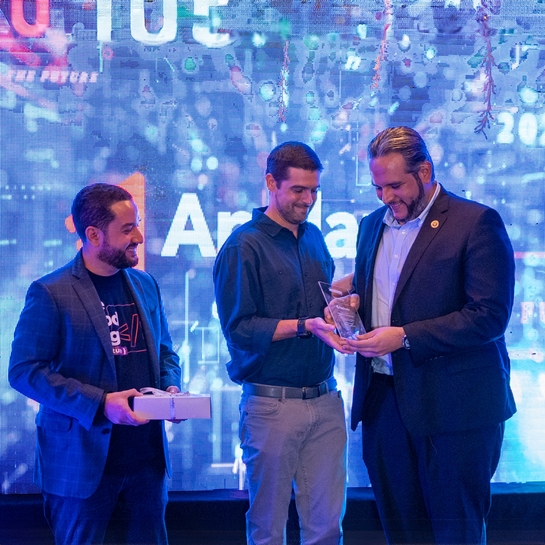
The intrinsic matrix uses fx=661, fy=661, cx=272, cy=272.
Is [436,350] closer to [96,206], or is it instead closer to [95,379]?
[95,379]

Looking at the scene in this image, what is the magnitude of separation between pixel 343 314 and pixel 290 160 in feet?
2.06

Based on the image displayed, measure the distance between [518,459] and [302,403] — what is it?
5.87 ft

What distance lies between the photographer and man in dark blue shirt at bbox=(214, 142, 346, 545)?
244 cm

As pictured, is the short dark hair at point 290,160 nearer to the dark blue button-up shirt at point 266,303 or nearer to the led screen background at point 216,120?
the dark blue button-up shirt at point 266,303

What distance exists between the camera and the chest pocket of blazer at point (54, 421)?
7.57 feet

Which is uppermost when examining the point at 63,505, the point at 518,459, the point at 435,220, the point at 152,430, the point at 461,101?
the point at 461,101

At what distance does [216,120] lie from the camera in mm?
3529

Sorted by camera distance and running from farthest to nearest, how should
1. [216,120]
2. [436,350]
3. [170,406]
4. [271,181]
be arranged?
1. [216,120]
2. [271,181]
3. [436,350]
4. [170,406]

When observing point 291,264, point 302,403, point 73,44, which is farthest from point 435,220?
point 73,44

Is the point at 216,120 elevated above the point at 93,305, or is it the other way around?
the point at 216,120

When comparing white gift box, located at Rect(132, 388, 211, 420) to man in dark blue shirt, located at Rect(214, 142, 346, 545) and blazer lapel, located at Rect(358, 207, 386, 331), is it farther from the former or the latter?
blazer lapel, located at Rect(358, 207, 386, 331)

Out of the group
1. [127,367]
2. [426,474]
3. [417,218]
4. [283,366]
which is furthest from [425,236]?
[127,367]

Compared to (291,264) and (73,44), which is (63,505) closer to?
(291,264)

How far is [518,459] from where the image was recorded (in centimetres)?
364
